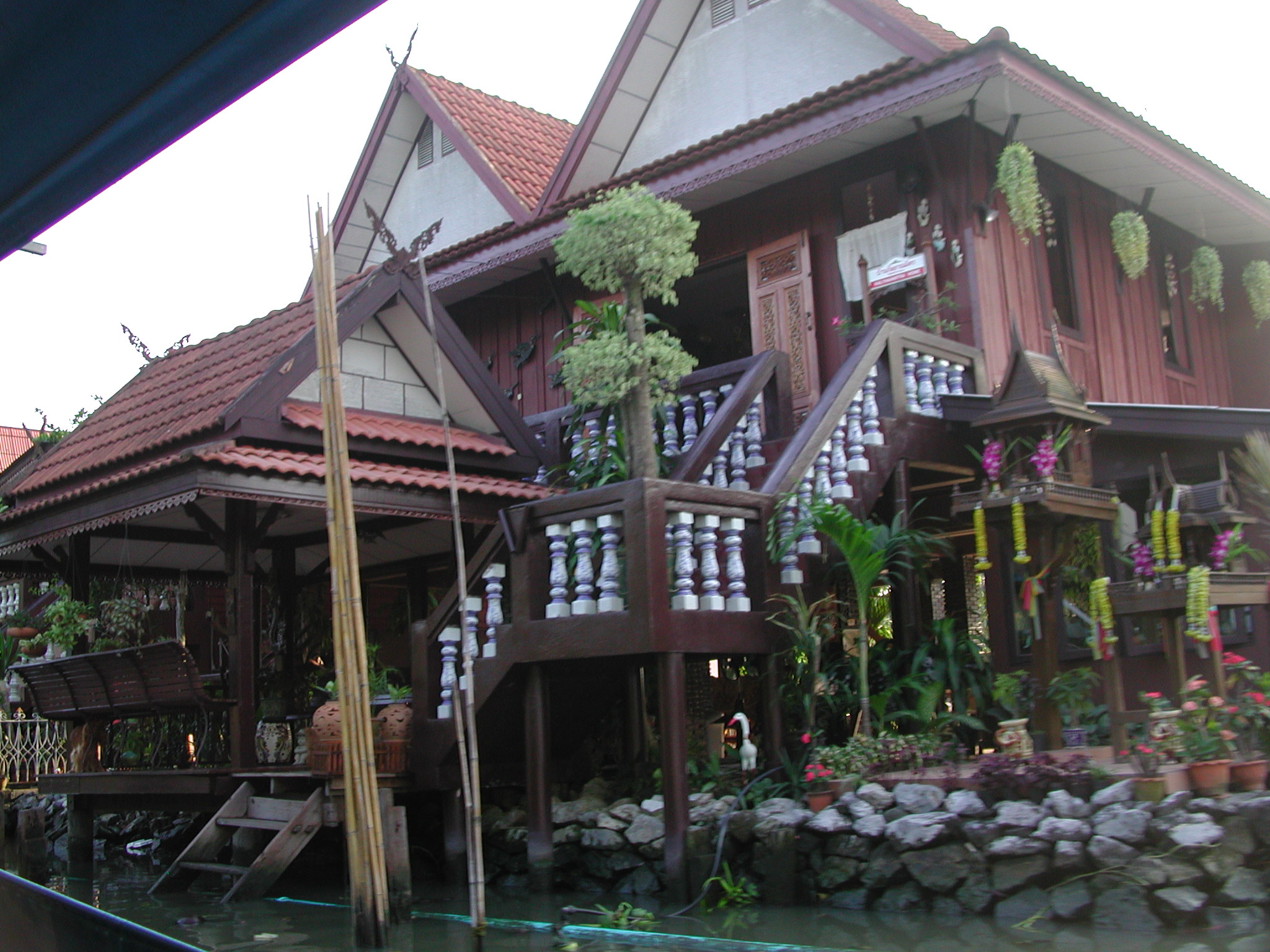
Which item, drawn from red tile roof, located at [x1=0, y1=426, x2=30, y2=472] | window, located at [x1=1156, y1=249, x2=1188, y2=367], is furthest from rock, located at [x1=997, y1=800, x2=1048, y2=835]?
red tile roof, located at [x1=0, y1=426, x2=30, y2=472]

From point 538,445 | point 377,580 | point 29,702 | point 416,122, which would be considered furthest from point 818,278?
point 29,702

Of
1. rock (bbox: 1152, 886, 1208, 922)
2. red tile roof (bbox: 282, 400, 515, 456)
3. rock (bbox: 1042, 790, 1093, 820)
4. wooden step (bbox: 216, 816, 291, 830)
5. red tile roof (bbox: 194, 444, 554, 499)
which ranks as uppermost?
red tile roof (bbox: 282, 400, 515, 456)

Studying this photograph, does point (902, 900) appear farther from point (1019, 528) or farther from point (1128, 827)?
point (1019, 528)

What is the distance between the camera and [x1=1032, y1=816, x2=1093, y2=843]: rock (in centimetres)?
564

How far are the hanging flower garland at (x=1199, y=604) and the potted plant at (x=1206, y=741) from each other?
25 centimetres

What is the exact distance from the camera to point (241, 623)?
27.8ft

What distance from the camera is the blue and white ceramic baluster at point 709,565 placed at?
7152mm

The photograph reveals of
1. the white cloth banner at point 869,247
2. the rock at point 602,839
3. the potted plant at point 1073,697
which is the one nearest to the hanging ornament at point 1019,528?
the potted plant at point 1073,697

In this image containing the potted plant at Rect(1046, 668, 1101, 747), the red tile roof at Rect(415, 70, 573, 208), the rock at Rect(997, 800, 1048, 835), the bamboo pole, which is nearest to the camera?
the bamboo pole

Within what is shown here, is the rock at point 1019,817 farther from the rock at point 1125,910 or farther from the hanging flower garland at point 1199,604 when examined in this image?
the hanging flower garland at point 1199,604

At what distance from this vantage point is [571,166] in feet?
40.1

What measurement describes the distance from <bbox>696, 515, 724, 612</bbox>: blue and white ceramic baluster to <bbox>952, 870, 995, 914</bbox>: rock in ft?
6.71

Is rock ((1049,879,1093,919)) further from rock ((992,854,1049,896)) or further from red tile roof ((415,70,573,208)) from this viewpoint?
red tile roof ((415,70,573,208))

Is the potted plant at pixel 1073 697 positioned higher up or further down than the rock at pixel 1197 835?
higher up
